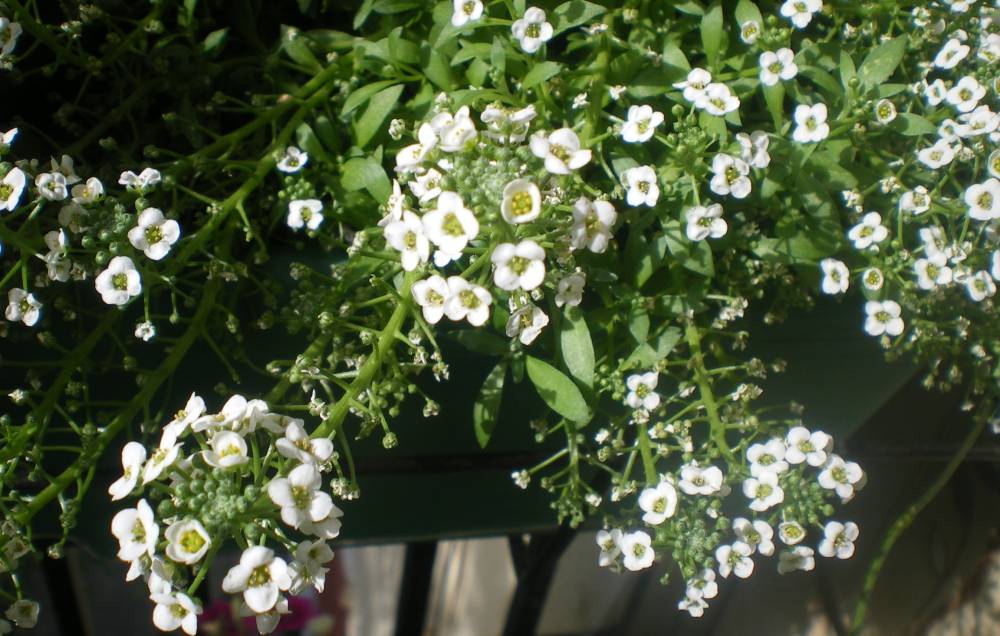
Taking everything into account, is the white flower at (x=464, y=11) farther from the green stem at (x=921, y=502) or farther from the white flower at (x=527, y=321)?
the green stem at (x=921, y=502)

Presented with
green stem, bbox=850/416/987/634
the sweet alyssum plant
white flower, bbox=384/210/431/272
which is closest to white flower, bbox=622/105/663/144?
the sweet alyssum plant

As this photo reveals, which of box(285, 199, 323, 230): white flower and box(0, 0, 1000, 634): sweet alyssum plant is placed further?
box(285, 199, 323, 230): white flower

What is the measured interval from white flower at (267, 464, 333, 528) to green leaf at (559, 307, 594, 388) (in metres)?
0.27

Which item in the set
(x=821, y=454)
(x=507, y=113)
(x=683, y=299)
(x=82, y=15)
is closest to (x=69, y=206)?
(x=82, y=15)

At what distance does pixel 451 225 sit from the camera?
0.67 m

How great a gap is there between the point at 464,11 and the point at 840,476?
529 mm

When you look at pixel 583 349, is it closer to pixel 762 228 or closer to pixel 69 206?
pixel 762 228

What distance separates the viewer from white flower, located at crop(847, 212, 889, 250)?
0.89 meters

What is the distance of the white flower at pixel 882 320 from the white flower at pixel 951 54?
246 mm

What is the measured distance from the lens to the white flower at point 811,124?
856mm

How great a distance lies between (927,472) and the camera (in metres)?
1.63

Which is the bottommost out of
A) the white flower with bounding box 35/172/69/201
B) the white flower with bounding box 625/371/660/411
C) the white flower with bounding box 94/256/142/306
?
the white flower with bounding box 625/371/660/411

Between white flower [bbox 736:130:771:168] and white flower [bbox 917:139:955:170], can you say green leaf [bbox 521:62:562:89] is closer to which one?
white flower [bbox 736:130:771:168]

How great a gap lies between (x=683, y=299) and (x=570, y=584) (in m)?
1.68
